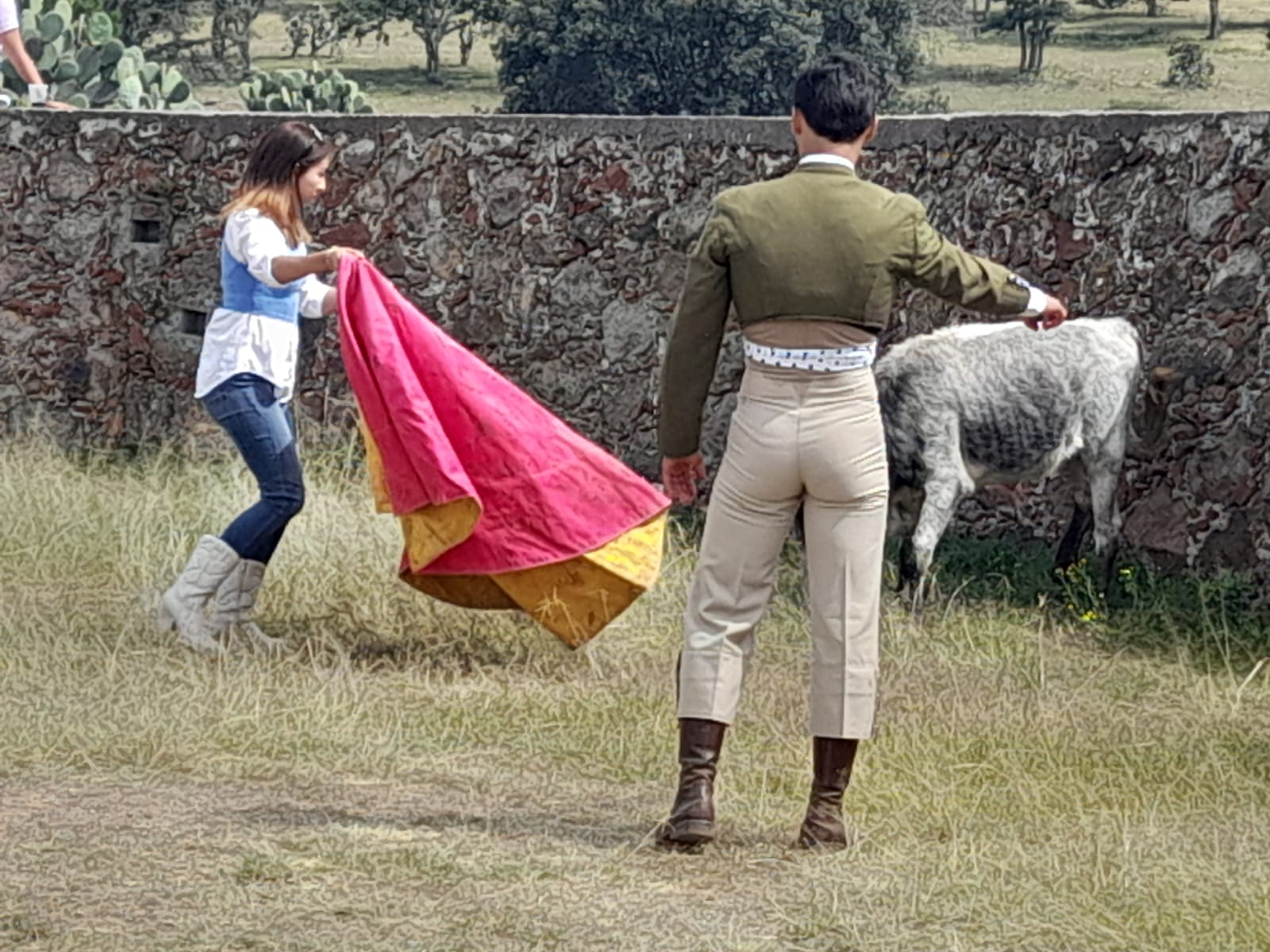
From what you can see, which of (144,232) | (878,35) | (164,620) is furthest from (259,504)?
(878,35)

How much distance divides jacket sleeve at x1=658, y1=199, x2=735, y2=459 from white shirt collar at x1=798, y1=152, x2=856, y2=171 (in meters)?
0.22

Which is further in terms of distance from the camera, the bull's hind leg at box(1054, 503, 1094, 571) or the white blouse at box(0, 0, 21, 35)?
the white blouse at box(0, 0, 21, 35)

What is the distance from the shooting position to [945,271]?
16.9 feet

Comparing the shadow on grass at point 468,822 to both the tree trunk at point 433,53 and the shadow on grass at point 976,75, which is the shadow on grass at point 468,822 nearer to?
the shadow on grass at point 976,75

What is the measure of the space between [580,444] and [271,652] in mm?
1108

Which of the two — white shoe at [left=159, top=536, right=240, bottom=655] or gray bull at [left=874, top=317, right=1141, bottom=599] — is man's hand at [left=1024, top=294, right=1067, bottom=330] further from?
white shoe at [left=159, top=536, right=240, bottom=655]

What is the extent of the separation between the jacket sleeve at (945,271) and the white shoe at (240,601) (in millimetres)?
2702

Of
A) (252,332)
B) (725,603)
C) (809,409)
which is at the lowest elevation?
Result: (725,603)

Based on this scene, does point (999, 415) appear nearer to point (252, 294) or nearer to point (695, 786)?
point (252, 294)

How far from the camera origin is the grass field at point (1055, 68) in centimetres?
5581

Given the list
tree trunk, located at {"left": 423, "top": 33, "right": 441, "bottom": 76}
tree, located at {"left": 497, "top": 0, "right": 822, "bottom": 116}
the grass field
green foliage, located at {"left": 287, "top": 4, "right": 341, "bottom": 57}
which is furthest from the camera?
green foliage, located at {"left": 287, "top": 4, "right": 341, "bottom": 57}

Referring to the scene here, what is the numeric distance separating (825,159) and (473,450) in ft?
7.02

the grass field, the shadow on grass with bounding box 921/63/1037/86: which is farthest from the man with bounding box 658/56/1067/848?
the shadow on grass with bounding box 921/63/1037/86

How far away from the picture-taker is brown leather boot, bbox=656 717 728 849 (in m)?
5.19
